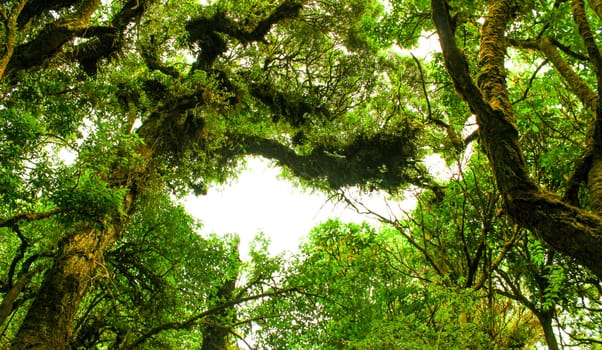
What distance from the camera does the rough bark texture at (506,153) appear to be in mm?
2316

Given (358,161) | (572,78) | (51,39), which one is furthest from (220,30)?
(572,78)

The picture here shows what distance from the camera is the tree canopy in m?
3.73

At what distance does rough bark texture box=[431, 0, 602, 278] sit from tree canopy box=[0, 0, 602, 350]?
0.04 ft

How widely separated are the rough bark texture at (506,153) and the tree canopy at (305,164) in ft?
0.04

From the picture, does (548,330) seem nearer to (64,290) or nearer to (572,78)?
(572,78)

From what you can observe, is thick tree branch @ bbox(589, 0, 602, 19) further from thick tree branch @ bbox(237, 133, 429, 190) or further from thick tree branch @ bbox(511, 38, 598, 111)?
thick tree branch @ bbox(237, 133, 429, 190)

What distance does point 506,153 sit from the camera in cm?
288

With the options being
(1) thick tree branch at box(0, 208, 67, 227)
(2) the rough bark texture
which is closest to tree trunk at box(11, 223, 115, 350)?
(1) thick tree branch at box(0, 208, 67, 227)

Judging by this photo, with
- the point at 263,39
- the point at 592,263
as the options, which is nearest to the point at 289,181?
the point at 263,39

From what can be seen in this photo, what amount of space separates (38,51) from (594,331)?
10.1 meters

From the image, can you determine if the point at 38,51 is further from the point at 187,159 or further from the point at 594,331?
the point at 594,331

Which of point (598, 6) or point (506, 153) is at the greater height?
point (598, 6)

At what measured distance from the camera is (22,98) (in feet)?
16.0

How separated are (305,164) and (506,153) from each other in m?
8.42
